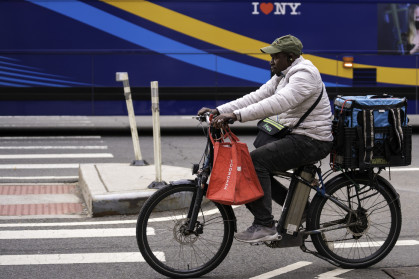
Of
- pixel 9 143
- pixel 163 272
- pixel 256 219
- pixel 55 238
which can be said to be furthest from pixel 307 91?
pixel 9 143

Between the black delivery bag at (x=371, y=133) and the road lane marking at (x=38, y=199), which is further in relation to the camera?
the road lane marking at (x=38, y=199)

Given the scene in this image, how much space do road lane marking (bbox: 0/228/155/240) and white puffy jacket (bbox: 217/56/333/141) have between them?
1883 mm

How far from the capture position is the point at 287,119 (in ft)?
18.5

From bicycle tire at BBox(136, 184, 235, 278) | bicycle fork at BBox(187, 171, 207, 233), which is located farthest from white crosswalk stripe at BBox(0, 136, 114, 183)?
bicycle fork at BBox(187, 171, 207, 233)

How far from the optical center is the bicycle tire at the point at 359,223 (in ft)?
18.6

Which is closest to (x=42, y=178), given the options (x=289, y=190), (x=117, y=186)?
(x=117, y=186)

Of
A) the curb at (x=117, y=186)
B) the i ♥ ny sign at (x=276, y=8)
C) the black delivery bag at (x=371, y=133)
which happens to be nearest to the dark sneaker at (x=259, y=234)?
the black delivery bag at (x=371, y=133)

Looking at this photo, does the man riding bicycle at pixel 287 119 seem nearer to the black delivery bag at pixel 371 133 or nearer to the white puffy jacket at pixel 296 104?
the white puffy jacket at pixel 296 104

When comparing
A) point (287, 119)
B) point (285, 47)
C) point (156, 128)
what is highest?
point (285, 47)

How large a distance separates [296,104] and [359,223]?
1033 millimetres

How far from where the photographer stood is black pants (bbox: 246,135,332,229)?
545 cm

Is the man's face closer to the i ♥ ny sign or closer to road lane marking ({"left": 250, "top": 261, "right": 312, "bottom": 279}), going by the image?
road lane marking ({"left": 250, "top": 261, "right": 312, "bottom": 279})

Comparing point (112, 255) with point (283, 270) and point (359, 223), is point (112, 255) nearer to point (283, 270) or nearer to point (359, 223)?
point (283, 270)

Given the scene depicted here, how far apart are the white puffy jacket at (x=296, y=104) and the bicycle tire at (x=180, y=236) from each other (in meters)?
0.70
